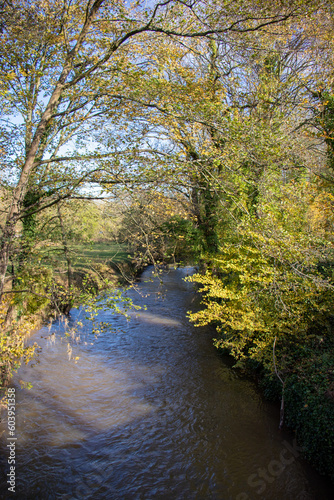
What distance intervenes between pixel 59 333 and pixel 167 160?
881 centimetres

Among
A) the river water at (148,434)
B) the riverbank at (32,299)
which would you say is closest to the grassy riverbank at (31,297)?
the riverbank at (32,299)

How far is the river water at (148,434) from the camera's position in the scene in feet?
17.0

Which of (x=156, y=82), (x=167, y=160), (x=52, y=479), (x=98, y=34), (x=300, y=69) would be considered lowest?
(x=52, y=479)

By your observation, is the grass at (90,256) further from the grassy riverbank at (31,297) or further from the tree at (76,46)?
the tree at (76,46)

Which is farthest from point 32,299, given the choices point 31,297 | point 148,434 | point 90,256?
point 90,256

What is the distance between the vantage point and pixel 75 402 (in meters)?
7.43

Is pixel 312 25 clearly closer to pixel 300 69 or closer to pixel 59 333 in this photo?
pixel 300 69

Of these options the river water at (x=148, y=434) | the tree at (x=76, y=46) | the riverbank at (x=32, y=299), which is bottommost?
the river water at (x=148, y=434)

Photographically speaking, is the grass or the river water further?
the grass

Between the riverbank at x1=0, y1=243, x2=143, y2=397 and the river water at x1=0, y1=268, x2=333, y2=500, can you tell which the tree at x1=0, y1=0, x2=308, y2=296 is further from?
the river water at x1=0, y1=268, x2=333, y2=500

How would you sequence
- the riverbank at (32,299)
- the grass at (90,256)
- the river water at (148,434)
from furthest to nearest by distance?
1. the grass at (90,256)
2. the riverbank at (32,299)
3. the river water at (148,434)

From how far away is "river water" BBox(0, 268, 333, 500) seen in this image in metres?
5.17

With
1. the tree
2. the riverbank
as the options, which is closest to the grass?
the riverbank

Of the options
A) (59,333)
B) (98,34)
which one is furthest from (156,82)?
(59,333)
